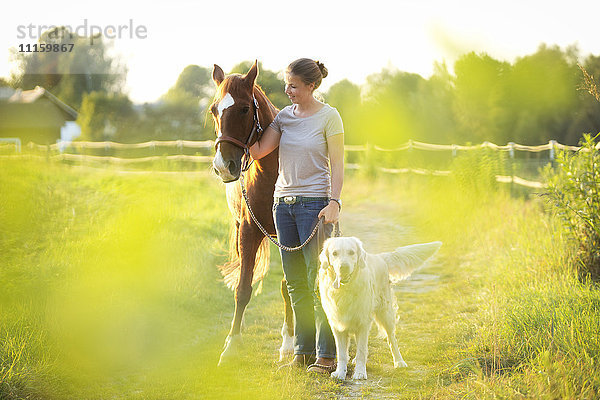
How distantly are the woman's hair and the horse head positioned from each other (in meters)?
0.42

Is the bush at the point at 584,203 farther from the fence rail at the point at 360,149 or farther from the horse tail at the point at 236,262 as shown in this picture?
the fence rail at the point at 360,149

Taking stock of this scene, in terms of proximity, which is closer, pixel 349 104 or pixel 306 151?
pixel 306 151

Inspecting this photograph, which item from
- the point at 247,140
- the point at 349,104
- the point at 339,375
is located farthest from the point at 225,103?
the point at 349,104

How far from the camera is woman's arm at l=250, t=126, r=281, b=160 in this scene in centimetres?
435

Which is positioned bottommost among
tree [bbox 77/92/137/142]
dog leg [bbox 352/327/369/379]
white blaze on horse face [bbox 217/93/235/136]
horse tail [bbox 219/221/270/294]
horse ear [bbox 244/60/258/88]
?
dog leg [bbox 352/327/369/379]

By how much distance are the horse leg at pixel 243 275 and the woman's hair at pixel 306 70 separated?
1.43m

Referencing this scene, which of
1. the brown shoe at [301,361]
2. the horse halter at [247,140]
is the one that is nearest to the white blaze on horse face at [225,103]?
the horse halter at [247,140]

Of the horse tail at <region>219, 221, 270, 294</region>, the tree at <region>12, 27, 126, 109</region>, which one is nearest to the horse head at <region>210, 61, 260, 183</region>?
A: the horse tail at <region>219, 221, 270, 294</region>

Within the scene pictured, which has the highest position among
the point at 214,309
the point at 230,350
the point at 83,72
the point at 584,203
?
the point at 83,72

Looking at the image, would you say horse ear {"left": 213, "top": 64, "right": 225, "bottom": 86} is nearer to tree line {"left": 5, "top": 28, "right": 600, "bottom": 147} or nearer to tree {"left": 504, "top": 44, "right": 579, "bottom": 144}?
tree line {"left": 5, "top": 28, "right": 600, "bottom": 147}

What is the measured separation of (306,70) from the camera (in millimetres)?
4016

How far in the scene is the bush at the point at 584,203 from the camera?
5.68 meters

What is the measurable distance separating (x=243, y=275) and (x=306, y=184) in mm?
1212

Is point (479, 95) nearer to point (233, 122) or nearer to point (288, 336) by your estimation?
point (288, 336)
